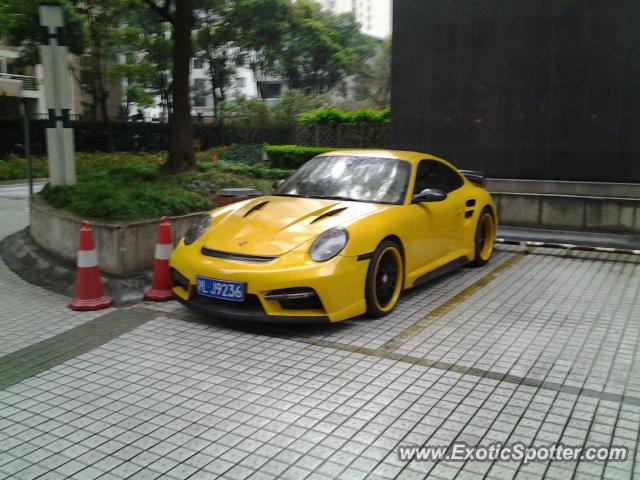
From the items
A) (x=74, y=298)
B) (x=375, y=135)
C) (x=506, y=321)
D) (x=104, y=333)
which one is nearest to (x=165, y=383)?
(x=104, y=333)

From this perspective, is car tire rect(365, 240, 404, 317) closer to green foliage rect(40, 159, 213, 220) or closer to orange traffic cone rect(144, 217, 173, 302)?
orange traffic cone rect(144, 217, 173, 302)

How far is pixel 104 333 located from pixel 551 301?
431 centimetres

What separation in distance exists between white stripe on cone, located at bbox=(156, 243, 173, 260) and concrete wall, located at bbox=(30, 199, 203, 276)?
55 centimetres

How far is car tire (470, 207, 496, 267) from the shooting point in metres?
7.64

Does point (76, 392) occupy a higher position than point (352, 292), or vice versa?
point (352, 292)

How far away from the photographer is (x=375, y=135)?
19.7 m

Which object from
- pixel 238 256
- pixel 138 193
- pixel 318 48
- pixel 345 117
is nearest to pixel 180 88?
pixel 138 193

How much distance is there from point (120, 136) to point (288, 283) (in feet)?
94.1

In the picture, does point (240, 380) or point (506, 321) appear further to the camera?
point (506, 321)

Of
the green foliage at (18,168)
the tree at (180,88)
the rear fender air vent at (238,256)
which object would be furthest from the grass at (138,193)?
the green foliage at (18,168)

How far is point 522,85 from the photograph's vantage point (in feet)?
42.2

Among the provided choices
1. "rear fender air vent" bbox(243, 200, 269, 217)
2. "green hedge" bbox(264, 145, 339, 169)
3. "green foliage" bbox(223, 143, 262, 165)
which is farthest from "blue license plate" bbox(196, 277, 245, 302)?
"green foliage" bbox(223, 143, 262, 165)

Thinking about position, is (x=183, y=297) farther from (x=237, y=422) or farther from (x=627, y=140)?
(x=627, y=140)

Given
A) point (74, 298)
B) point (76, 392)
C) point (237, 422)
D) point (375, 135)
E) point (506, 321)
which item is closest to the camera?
point (237, 422)
